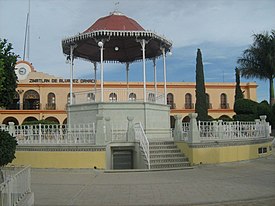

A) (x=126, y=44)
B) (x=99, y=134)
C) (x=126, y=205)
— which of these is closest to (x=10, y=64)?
(x=126, y=205)

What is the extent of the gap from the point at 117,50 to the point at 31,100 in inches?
1119

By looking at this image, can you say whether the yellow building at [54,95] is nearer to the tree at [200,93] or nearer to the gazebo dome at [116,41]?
the tree at [200,93]

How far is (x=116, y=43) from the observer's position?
22.3 m

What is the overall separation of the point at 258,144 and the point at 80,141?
8.75 meters

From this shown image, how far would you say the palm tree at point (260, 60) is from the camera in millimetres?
36000

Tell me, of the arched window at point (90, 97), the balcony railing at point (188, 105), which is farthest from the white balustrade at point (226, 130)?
the balcony railing at point (188, 105)

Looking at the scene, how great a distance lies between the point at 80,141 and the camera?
1389 centimetres

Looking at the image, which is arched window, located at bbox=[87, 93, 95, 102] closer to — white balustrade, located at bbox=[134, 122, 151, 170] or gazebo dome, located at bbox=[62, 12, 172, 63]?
gazebo dome, located at bbox=[62, 12, 172, 63]

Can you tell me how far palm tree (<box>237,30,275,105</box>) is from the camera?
3600cm

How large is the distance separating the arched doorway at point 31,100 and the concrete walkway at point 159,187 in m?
35.4

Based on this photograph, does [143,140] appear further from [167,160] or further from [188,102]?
[188,102]

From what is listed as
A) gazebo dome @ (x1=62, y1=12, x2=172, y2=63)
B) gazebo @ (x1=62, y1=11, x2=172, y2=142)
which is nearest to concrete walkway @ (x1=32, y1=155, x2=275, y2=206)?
gazebo @ (x1=62, y1=11, x2=172, y2=142)

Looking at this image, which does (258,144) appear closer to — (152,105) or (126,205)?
(152,105)

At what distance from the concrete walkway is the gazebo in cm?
522
